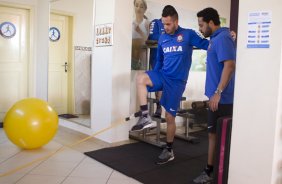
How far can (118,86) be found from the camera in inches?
151

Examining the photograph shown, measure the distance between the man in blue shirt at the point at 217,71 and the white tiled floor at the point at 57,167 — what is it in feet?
3.12

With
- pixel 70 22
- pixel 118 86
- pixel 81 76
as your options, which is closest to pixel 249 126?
pixel 118 86

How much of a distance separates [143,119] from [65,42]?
7.37 feet

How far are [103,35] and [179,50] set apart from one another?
1.20 m

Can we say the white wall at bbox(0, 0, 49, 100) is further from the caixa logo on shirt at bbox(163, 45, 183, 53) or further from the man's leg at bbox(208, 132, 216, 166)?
the man's leg at bbox(208, 132, 216, 166)

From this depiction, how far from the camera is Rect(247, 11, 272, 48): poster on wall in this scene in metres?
1.76

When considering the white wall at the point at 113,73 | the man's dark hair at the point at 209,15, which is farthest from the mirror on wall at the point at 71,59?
the man's dark hair at the point at 209,15

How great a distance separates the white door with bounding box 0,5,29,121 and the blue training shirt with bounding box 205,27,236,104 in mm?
3644

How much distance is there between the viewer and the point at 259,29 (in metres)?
1.80

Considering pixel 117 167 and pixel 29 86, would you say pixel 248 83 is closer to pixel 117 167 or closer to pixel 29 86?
pixel 117 167

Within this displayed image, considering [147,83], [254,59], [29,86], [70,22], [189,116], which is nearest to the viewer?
[254,59]

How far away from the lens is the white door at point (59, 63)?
4.67m

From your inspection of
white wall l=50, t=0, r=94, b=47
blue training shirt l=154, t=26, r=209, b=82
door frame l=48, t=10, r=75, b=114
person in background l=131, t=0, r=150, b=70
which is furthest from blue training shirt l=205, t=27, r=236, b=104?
door frame l=48, t=10, r=75, b=114

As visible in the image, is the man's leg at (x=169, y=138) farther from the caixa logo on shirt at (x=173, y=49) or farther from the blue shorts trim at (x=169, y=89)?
the caixa logo on shirt at (x=173, y=49)
